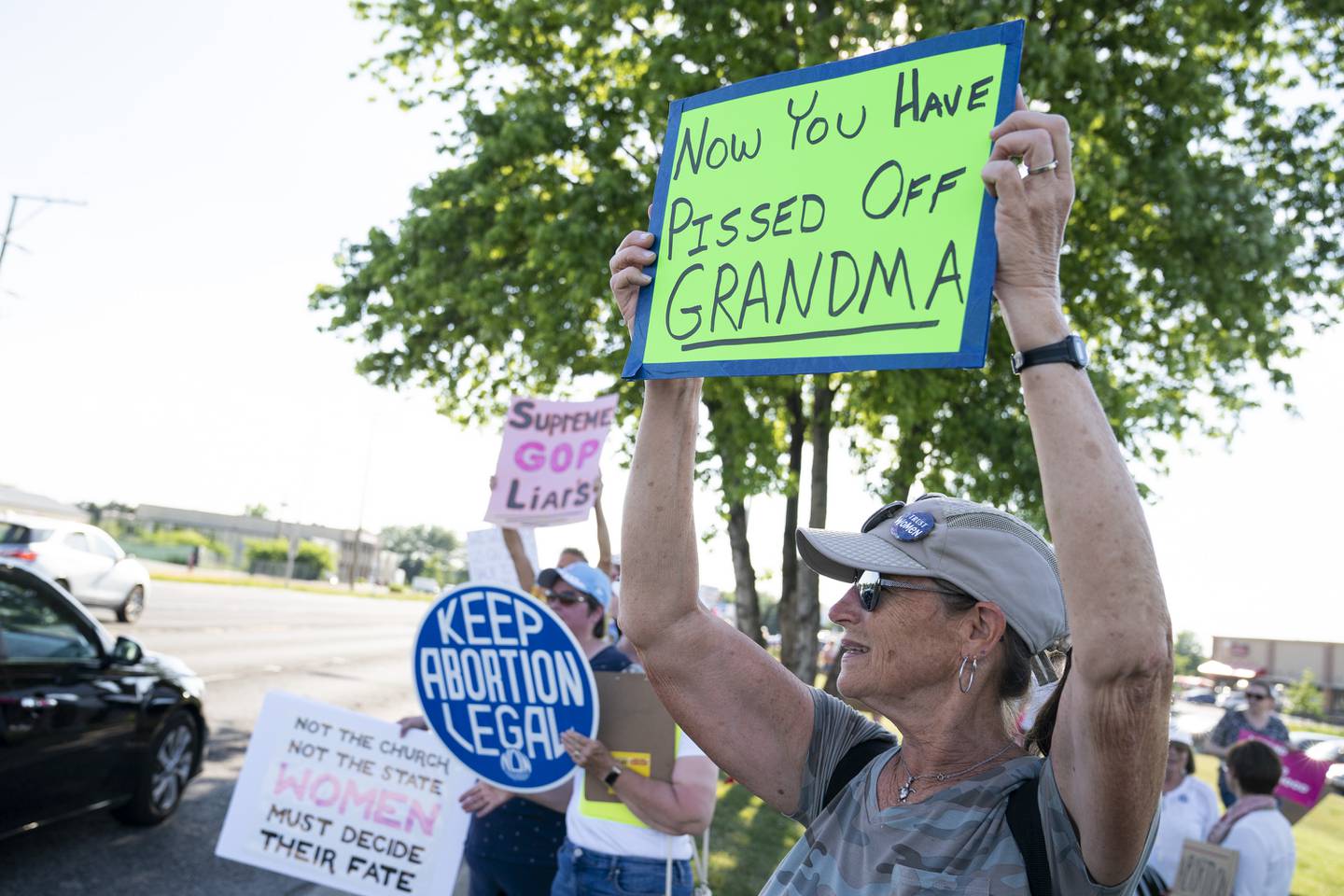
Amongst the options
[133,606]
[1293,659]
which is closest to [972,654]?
[133,606]

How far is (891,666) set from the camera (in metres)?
1.90

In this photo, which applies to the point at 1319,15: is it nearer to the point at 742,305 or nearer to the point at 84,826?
the point at 742,305

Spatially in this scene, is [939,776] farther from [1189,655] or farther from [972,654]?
[1189,655]

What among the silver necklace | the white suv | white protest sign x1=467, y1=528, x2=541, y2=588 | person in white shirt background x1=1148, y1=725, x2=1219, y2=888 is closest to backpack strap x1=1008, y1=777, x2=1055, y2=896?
the silver necklace

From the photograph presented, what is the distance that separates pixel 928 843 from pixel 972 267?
890 millimetres

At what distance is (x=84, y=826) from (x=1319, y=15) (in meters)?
14.5

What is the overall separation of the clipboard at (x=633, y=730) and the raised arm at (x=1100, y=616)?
7.55ft

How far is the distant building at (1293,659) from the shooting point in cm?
7631

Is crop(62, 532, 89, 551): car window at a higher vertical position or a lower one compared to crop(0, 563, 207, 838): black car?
higher

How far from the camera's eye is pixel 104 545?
17.2 meters

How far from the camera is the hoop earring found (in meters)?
1.86

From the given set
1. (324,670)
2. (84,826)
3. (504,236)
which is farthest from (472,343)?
(84,826)

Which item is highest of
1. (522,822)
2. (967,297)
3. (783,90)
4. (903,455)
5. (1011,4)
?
(1011,4)

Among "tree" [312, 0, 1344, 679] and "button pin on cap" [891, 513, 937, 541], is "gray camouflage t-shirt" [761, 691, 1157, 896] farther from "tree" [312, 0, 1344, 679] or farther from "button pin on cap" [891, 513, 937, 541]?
"tree" [312, 0, 1344, 679]
